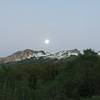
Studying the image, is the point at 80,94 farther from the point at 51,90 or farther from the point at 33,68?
the point at 33,68

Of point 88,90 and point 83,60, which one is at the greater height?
point 83,60

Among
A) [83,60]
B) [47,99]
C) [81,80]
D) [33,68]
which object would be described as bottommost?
[47,99]

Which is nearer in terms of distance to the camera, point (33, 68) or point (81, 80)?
point (81, 80)

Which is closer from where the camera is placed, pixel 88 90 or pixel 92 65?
pixel 88 90

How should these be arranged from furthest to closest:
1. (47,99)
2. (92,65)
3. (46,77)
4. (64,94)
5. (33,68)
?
(33,68) < (46,77) < (92,65) < (64,94) < (47,99)

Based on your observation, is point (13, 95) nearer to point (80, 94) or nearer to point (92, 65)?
point (80, 94)

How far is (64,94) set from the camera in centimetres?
3731

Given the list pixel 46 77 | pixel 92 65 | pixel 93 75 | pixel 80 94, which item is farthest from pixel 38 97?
pixel 46 77

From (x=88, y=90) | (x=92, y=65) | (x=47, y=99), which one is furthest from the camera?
(x=92, y=65)

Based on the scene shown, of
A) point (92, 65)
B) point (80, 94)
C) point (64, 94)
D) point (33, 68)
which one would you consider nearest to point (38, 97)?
point (64, 94)

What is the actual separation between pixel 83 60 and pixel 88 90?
665 centimetres

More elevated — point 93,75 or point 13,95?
point 93,75

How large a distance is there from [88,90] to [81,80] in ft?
4.35

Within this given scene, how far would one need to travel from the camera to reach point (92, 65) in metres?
44.8
